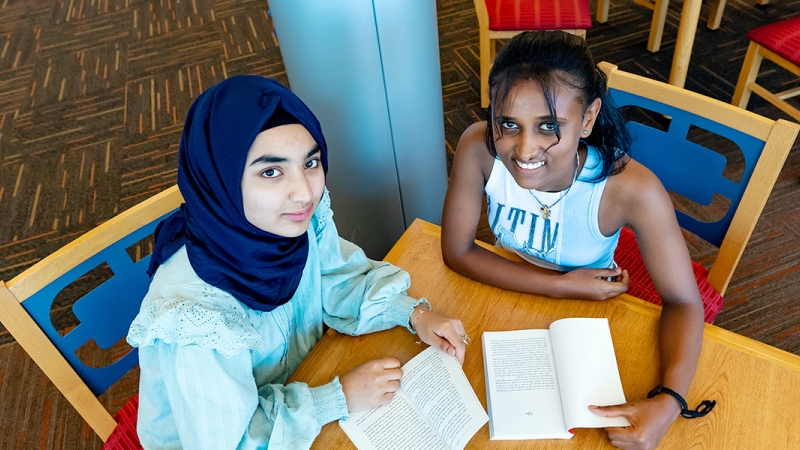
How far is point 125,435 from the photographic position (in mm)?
1218

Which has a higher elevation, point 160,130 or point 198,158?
point 198,158

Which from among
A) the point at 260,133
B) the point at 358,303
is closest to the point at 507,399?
the point at 358,303

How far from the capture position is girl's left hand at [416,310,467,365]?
1004mm

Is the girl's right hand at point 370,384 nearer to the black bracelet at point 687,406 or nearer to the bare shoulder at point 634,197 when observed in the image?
the black bracelet at point 687,406

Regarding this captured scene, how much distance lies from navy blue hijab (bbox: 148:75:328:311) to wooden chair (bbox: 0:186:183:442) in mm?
144

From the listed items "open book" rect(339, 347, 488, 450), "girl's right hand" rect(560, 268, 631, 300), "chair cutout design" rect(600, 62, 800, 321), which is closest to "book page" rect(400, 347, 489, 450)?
"open book" rect(339, 347, 488, 450)

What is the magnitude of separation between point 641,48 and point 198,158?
113 inches

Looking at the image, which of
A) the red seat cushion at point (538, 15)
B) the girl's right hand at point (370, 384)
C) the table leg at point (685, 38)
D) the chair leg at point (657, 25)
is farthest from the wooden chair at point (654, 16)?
the girl's right hand at point (370, 384)

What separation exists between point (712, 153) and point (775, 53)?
138 cm

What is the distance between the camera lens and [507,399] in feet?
3.06

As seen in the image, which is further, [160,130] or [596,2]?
[596,2]

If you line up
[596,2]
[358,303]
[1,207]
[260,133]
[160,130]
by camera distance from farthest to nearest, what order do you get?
[596,2] < [160,130] < [1,207] < [358,303] < [260,133]

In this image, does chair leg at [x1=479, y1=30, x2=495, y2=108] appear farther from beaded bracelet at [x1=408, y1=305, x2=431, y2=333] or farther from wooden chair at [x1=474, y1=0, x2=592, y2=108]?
beaded bracelet at [x1=408, y1=305, x2=431, y2=333]

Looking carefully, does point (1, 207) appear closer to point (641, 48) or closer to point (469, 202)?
point (469, 202)
